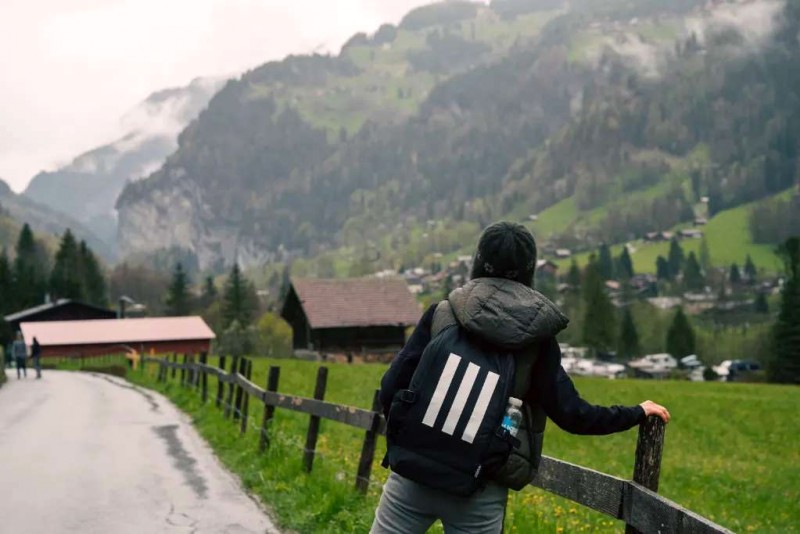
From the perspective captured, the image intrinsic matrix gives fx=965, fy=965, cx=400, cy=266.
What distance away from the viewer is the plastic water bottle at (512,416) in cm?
441

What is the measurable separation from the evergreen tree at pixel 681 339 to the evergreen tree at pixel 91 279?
8670 cm

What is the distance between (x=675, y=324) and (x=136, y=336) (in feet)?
268

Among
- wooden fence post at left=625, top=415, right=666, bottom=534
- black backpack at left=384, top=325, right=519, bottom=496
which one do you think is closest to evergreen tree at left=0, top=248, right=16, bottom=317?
black backpack at left=384, top=325, right=519, bottom=496

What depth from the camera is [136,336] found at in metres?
103

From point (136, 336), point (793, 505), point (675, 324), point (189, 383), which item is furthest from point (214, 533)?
point (675, 324)

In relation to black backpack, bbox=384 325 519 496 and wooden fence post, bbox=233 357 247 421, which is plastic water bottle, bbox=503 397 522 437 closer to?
black backpack, bbox=384 325 519 496

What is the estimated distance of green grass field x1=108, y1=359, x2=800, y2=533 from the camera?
965 centimetres

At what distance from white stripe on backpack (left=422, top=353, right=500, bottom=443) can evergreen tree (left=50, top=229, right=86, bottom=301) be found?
136 meters

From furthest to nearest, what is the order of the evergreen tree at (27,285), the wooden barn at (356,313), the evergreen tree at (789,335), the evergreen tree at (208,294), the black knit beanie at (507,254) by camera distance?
1. the evergreen tree at (208,294)
2. the evergreen tree at (27,285)
3. the evergreen tree at (789,335)
4. the wooden barn at (356,313)
5. the black knit beanie at (507,254)

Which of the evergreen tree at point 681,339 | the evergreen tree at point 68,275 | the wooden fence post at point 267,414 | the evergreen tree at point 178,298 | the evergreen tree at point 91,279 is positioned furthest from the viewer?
the evergreen tree at point 178,298

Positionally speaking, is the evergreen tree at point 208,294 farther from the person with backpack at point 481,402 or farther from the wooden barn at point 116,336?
the person with backpack at point 481,402

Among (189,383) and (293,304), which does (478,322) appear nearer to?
(189,383)

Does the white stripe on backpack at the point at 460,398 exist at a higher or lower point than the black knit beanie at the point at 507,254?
lower

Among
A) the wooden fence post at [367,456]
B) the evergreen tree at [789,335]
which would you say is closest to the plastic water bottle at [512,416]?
the wooden fence post at [367,456]
